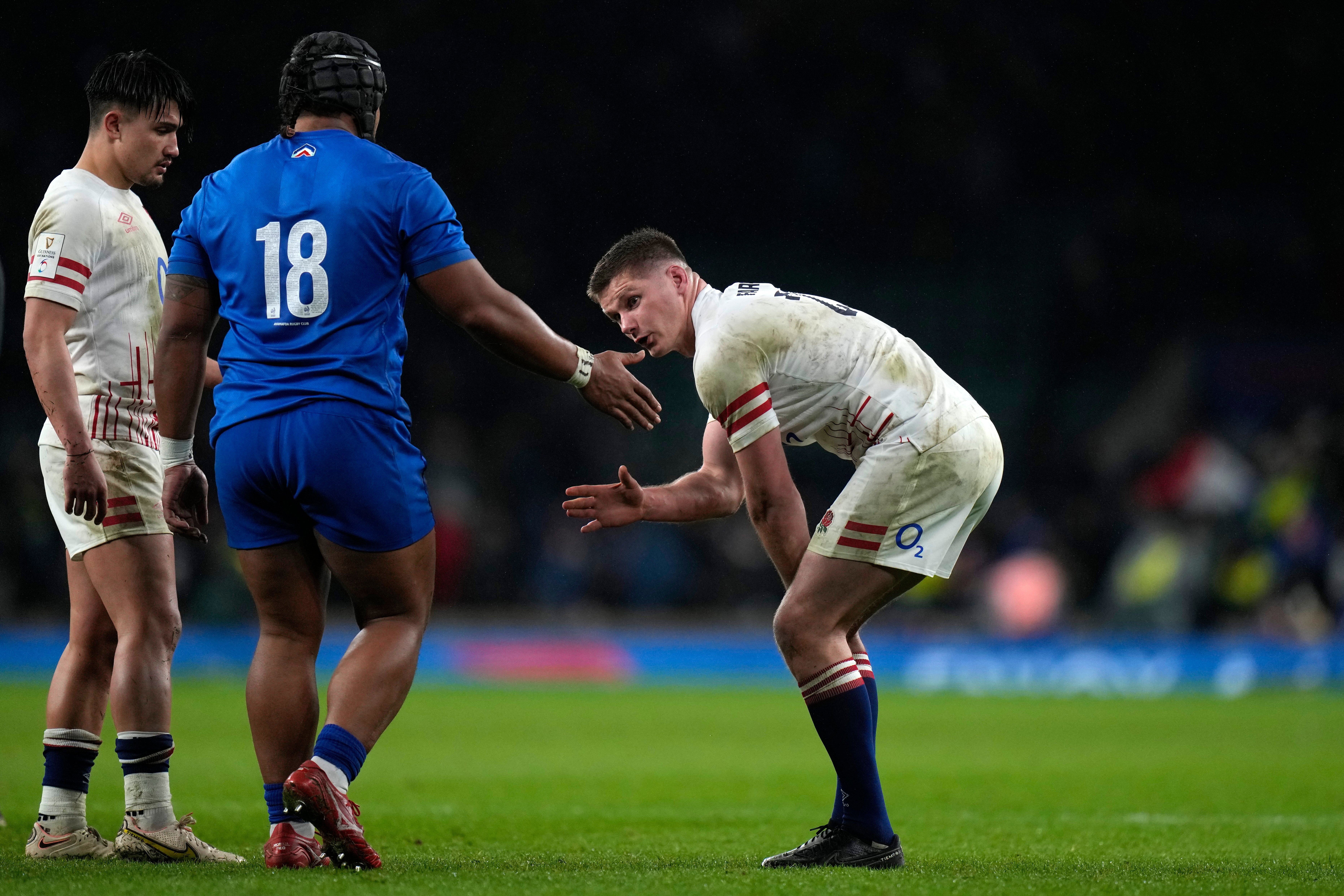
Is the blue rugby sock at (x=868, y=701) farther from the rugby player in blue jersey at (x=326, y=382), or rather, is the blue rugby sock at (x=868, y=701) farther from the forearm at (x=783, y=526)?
the rugby player in blue jersey at (x=326, y=382)

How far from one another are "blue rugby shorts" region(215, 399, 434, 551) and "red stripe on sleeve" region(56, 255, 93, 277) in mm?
902

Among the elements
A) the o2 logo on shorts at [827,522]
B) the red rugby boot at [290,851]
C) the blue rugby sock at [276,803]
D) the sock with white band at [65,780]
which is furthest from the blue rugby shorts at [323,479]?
the o2 logo on shorts at [827,522]

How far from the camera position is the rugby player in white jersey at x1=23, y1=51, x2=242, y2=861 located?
171 inches

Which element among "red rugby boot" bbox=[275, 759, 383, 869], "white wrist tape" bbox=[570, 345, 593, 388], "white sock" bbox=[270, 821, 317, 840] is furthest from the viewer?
"white wrist tape" bbox=[570, 345, 593, 388]

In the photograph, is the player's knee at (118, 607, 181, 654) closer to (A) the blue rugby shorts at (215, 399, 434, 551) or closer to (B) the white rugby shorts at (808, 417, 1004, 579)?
(A) the blue rugby shorts at (215, 399, 434, 551)

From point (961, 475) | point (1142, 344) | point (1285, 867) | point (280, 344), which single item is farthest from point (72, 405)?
point (1142, 344)

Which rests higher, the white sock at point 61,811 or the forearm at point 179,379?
the forearm at point 179,379

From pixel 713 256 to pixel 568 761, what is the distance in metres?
14.7

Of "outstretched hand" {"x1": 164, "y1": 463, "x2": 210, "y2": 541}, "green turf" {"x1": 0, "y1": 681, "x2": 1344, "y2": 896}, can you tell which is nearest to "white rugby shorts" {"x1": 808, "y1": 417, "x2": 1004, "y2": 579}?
"green turf" {"x1": 0, "y1": 681, "x2": 1344, "y2": 896}

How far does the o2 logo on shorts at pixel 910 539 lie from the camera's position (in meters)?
4.48

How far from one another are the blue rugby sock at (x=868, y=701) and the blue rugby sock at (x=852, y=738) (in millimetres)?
55

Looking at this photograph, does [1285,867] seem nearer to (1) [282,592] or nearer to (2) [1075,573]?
(1) [282,592]

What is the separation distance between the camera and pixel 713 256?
75.3ft

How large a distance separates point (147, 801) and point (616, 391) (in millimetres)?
1987
